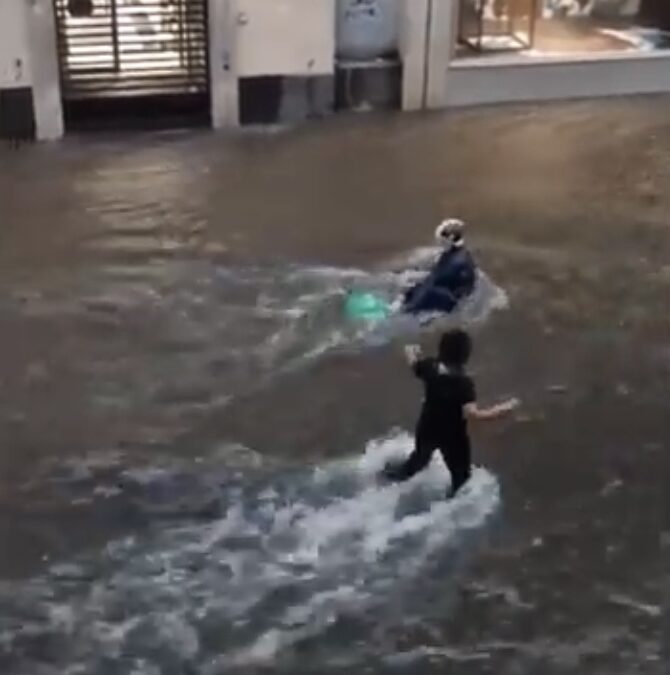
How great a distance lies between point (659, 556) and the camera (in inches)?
357

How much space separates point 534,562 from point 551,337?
3262 mm

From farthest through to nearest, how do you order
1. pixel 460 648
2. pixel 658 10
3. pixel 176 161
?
pixel 658 10 → pixel 176 161 → pixel 460 648

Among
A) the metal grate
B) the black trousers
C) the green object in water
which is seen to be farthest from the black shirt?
the metal grate

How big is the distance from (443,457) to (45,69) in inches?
360

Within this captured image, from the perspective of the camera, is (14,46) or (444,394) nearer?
(444,394)

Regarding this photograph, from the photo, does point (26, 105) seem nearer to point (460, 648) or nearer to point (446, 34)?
point (446, 34)

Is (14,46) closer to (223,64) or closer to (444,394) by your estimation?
(223,64)

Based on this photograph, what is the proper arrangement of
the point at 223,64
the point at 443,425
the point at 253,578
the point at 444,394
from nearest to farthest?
the point at 253,578 → the point at 444,394 → the point at 443,425 → the point at 223,64

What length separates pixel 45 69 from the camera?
16.6 meters

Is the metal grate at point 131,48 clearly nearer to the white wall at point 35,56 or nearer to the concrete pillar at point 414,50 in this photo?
the white wall at point 35,56

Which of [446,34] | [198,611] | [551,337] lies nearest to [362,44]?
[446,34]

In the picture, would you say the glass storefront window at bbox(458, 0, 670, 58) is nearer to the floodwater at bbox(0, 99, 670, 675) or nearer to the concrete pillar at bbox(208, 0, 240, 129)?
the floodwater at bbox(0, 99, 670, 675)

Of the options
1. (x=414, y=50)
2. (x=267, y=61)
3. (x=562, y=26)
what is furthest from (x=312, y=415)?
(x=562, y=26)

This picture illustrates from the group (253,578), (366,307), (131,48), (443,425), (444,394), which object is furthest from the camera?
(131,48)
